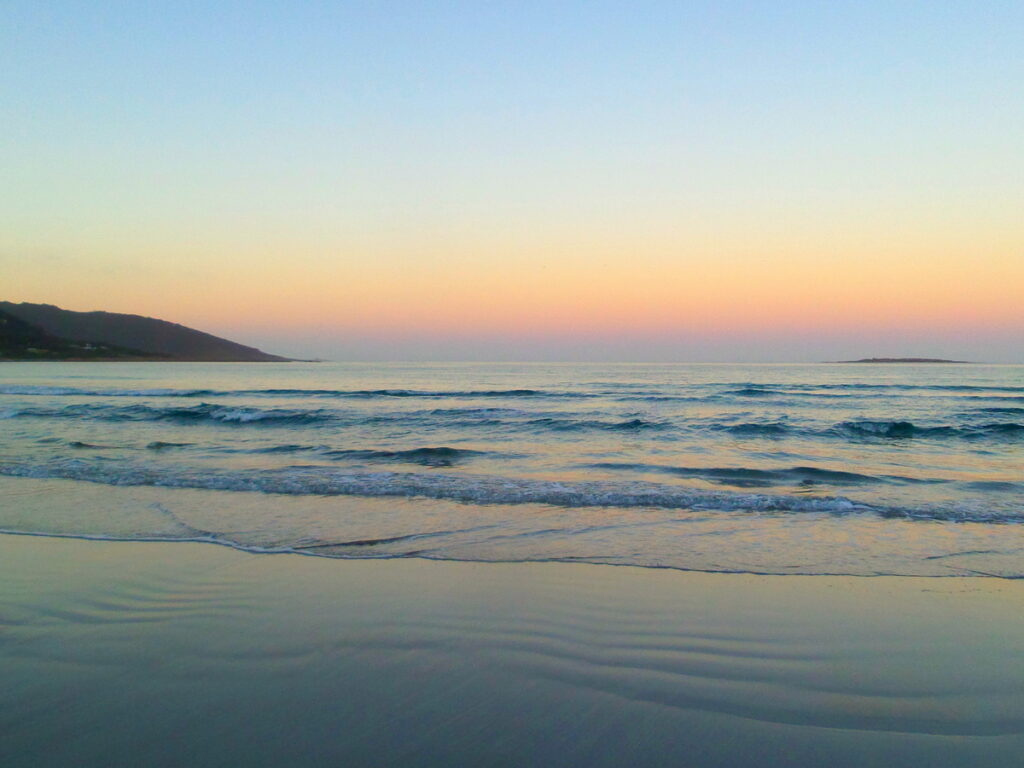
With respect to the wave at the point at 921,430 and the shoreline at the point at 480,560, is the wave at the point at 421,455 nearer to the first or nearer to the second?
the shoreline at the point at 480,560

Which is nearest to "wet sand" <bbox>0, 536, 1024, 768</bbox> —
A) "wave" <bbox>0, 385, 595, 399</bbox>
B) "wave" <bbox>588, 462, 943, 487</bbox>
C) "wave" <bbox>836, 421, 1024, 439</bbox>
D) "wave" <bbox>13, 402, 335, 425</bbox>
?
"wave" <bbox>588, 462, 943, 487</bbox>

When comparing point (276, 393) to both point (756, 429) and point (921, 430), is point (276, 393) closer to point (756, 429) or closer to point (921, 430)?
point (756, 429)

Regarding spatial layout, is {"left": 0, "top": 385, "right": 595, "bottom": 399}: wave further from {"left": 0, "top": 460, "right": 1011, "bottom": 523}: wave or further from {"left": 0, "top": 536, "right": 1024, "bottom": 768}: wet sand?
{"left": 0, "top": 536, "right": 1024, "bottom": 768}: wet sand

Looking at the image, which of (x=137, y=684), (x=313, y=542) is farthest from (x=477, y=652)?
(x=313, y=542)

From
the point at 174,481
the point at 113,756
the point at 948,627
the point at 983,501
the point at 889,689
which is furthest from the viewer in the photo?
the point at 174,481

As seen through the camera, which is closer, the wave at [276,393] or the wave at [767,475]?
the wave at [767,475]

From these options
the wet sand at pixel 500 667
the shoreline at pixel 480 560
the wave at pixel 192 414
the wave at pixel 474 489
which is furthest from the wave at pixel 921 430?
the wave at pixel 192 414

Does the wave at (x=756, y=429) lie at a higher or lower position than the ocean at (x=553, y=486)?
higher

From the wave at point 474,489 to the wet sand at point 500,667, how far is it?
327 centimetres

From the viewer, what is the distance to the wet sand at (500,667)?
3158mm

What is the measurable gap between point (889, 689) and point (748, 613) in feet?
4.28

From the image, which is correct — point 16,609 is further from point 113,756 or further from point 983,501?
point 983,501

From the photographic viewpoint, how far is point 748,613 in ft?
16.5

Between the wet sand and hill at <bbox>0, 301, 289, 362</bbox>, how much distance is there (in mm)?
130611
